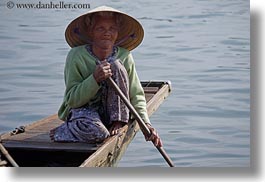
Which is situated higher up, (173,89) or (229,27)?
(229,27)

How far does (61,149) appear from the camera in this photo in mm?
2256

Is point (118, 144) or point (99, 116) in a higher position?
point (99, 116)

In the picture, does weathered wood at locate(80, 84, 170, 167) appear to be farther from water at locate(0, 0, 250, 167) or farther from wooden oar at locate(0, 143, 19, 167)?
wooden oar at locate(0, 143, 19, 167)

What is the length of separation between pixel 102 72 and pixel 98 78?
1.0 inches

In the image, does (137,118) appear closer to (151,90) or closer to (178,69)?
(178,69)

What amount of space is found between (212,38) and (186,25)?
0.39 ft

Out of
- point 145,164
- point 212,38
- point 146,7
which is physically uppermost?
point 146,7

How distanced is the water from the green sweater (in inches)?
4.3

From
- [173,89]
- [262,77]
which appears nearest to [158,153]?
[173,89]

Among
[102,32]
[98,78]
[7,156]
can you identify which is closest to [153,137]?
[98,78]

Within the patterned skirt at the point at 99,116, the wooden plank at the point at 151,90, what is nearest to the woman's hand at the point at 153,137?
the patterned skirt at the point at 99,116

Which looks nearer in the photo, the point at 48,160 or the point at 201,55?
the point at 48,160

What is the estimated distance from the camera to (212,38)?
8.44 feet

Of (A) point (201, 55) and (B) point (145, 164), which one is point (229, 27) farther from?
(B) point (145, 164)
